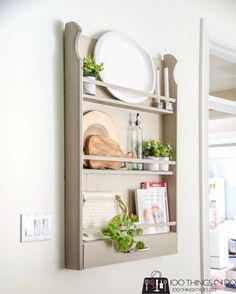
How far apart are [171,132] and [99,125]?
1.49 ft

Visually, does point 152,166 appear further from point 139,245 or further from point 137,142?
point 139,245

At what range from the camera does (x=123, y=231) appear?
2.02 m

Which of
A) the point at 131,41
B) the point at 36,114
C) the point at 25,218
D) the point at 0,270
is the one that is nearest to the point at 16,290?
the point at 0,270

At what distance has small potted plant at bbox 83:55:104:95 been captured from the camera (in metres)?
1.94

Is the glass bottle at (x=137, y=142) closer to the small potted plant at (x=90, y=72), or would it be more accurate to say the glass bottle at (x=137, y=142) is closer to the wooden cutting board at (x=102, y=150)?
the wooden cutting board at (x=102, y=150)

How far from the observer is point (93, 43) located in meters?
2.07

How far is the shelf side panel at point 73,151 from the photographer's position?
72.8 inches

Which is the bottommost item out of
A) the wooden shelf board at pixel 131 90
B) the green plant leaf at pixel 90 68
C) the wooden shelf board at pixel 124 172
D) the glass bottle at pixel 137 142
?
the wooden shelf board at pixel 124 172

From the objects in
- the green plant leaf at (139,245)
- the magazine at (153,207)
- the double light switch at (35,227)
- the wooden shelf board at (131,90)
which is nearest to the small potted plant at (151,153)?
the magazine at (153,207)

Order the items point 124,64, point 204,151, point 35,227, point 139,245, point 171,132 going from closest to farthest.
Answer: point 35,227 → point 139,245 → point 124,64 → point 171,132 → point 204,151

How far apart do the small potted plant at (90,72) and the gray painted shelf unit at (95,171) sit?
0.09 ft

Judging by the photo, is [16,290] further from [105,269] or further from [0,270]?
[105,269]

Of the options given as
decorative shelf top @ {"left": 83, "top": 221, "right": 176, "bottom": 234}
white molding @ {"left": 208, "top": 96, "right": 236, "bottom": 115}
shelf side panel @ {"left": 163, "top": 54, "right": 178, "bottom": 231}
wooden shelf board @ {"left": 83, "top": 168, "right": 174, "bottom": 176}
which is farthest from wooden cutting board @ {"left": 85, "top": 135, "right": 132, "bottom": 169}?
white molding @ {"left": 208, "top": 96, "right": 236, "bottom": 115}

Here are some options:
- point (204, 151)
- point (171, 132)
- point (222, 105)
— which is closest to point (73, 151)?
point (171, 132)
